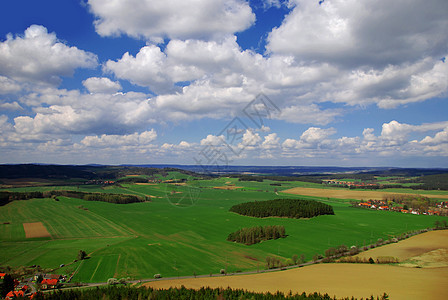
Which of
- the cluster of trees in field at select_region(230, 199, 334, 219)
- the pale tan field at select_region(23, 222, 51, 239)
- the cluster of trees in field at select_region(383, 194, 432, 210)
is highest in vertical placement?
the cluster of trees in field at select_region(230, 199, 334, 219)

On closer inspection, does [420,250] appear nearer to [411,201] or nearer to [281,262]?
[281,262]

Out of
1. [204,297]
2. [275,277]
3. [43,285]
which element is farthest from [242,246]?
[43,285]

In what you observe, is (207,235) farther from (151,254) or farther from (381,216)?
(381,216)

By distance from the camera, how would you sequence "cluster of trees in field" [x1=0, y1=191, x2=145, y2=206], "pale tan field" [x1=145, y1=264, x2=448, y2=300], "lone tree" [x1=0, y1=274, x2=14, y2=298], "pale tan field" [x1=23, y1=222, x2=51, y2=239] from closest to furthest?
"pale tan field" [x1=145, y1=264, x2=448, y2=300]
"lone tree" [x1=0, y1=274, x2=14, y2=298]
"pale tan field" [x1=23, y1=222, x2=51, y2=239]
"cluster of trees in field" [x1=0, y1=191, x2=145, y2=206]

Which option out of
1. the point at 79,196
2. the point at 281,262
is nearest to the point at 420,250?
the point at 281,262

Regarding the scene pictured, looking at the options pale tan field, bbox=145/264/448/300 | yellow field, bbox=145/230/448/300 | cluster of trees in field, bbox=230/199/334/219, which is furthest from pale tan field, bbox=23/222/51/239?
cluster of trees in field, bbox=230/199/334/219

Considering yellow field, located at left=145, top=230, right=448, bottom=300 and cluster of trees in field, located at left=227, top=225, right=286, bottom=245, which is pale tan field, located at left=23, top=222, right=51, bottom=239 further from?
cluster of trees in field, located at left=227, top=225, right=286, bottom=245
